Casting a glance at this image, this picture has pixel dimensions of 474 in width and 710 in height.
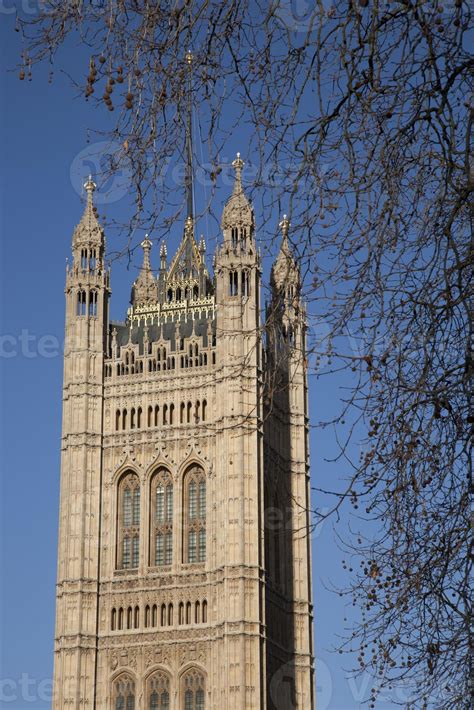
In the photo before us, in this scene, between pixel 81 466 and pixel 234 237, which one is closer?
pixel 81 466

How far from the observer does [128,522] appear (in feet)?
189

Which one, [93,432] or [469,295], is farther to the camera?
[93,432]

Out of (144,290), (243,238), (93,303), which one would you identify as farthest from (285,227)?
(144,290)

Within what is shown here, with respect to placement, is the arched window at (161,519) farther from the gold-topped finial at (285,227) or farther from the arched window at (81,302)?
the gold-topped finial at (285,227)

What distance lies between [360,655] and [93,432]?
4877cm

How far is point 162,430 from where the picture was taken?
58344 mm

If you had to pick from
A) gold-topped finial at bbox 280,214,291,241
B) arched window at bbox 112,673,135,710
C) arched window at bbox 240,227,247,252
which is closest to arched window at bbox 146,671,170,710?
arched window at bbox 112,673,135,710

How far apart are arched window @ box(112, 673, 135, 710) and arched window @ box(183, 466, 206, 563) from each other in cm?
499

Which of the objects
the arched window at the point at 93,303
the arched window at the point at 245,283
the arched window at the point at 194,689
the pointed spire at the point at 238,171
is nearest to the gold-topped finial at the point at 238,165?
the pointed spire at the point at 238,171

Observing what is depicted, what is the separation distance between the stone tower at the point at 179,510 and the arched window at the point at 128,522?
0.06m

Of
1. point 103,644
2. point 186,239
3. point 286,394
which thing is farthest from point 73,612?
point 186,239

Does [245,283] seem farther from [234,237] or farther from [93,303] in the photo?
[93,303]

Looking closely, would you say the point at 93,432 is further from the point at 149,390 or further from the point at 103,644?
the point at 103,644

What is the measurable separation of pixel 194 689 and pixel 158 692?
1407 mm
